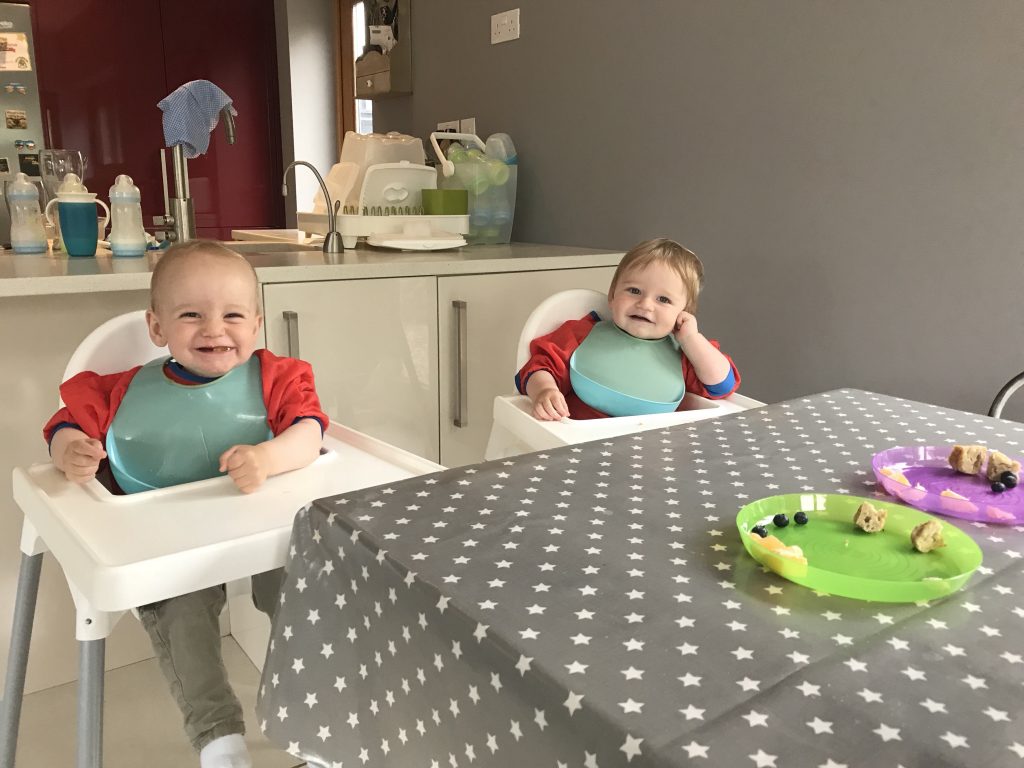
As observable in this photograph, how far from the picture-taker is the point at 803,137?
5.97 feet

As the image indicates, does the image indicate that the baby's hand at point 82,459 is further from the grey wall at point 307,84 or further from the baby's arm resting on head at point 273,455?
the grey wall at point 307,84

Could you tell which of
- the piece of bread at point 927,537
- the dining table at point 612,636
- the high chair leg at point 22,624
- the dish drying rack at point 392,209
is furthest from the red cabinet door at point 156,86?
the piece of bread at point 927,537

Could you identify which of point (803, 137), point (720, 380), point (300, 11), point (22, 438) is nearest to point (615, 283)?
point (720, 380)

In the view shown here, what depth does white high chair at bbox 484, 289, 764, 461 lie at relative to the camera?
47.0 inches

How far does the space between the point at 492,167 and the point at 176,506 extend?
6.13 ft

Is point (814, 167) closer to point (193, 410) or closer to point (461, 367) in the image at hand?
point (461, 367)

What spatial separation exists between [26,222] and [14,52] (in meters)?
2.47

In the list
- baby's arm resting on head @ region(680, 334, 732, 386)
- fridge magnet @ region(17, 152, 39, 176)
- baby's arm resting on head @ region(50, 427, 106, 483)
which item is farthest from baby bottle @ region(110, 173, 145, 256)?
fridge magnet @ region(17, 152, 39, 176)

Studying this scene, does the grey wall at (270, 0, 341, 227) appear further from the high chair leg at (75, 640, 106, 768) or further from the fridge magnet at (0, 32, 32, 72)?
the high chair leg at (75, 640, 106, 768)

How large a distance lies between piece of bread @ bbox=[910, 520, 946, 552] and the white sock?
2.69 ft

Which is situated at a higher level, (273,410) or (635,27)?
(635,27)

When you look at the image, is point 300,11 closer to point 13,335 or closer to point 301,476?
point 13,335

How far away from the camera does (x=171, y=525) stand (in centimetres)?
88

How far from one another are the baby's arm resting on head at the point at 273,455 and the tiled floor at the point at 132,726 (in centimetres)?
74
